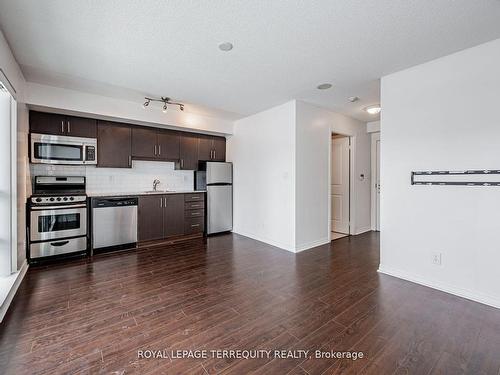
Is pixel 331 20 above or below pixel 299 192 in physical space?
above

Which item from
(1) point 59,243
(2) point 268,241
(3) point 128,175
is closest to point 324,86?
(2) point 268,241

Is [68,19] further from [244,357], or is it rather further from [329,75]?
[244,357]

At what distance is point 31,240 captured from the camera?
10.8ft

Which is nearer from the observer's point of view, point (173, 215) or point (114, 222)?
point (114, 222)

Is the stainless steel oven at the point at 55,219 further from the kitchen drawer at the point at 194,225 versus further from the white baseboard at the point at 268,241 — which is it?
the white baseboard at the point at 268,241

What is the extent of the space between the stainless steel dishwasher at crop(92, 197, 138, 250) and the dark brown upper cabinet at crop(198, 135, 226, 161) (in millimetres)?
1702

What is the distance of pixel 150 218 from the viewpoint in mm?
4305

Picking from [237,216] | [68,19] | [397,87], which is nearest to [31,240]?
[68,19]

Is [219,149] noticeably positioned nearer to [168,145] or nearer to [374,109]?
[168,145]

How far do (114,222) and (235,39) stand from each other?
10.9 ft

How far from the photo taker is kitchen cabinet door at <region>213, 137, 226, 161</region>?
5426 millimetres

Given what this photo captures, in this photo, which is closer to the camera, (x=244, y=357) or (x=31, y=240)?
(x=244, y=357)

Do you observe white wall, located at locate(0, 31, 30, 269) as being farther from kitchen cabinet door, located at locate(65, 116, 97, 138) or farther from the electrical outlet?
the electrical outlet

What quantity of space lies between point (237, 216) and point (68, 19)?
160 inches
